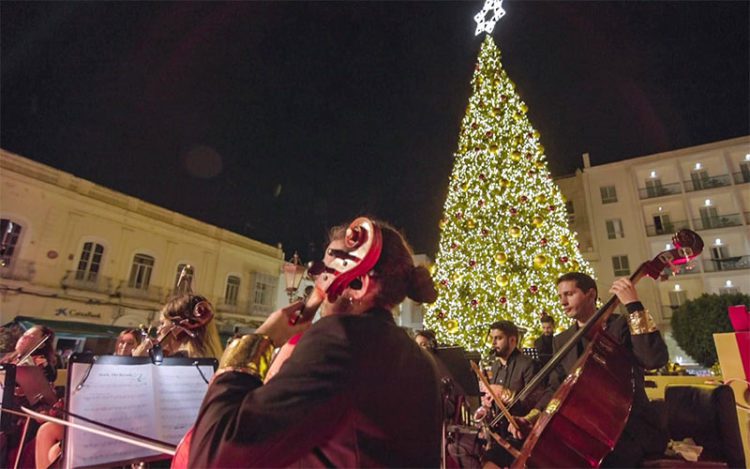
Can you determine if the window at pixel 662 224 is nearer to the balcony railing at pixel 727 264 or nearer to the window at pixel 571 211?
the balcony railing at pixel 727 264

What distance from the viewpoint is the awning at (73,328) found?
13.9 meters

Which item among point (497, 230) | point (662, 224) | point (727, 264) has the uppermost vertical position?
point (662, 224)

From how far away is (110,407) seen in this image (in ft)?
5.97

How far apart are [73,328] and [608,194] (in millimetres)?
31417

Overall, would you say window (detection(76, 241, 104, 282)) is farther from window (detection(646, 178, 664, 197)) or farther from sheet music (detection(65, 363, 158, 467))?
window (detection(646, 178, 664, 197))

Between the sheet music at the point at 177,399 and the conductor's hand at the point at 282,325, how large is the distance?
118 centimetres

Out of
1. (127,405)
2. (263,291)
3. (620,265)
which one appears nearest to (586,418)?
(127,405)

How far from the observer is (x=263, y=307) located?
2434 cm

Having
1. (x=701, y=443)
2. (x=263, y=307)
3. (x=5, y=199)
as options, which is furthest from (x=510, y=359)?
(x=263, y=307)

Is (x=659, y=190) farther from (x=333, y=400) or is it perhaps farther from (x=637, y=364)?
(x=333, y=400)

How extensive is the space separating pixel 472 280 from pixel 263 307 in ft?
60.9

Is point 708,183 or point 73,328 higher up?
point 708,183

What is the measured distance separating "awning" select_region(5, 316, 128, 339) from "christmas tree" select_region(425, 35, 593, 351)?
14886mm

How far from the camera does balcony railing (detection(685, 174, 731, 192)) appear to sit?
72.4ft
